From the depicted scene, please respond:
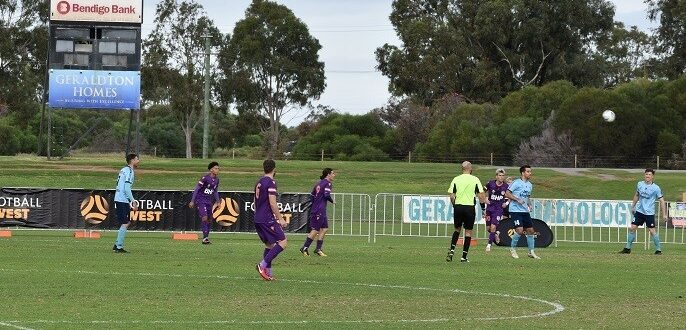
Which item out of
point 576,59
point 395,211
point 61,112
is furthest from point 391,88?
point 395,211

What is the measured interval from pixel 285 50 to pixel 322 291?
74432 mm

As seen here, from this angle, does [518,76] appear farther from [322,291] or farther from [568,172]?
[322,291]

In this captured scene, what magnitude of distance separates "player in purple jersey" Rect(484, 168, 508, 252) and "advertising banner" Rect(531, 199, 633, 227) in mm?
3345

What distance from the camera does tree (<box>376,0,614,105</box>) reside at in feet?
276

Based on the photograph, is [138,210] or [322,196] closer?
[322,196]

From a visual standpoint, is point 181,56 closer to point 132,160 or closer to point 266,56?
point 266,56

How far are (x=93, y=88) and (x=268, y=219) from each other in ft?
104

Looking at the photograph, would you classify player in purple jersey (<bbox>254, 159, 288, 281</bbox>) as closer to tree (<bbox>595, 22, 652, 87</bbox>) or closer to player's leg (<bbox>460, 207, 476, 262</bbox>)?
player's leg (<bbox>460, 207, 476, 262</bbox>)

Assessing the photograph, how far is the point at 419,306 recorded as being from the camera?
14.5 m

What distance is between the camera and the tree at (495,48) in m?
84.1

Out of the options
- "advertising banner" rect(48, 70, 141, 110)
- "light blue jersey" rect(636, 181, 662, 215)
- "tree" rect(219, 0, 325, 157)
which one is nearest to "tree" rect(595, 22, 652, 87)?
"tree" rect(219, 0, 325, 157)

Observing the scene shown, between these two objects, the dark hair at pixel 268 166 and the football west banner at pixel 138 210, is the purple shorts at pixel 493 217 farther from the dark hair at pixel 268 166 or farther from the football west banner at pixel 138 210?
the dark hair at pixel 268 166

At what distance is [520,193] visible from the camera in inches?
992

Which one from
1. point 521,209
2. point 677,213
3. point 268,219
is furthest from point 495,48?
point 268,219
